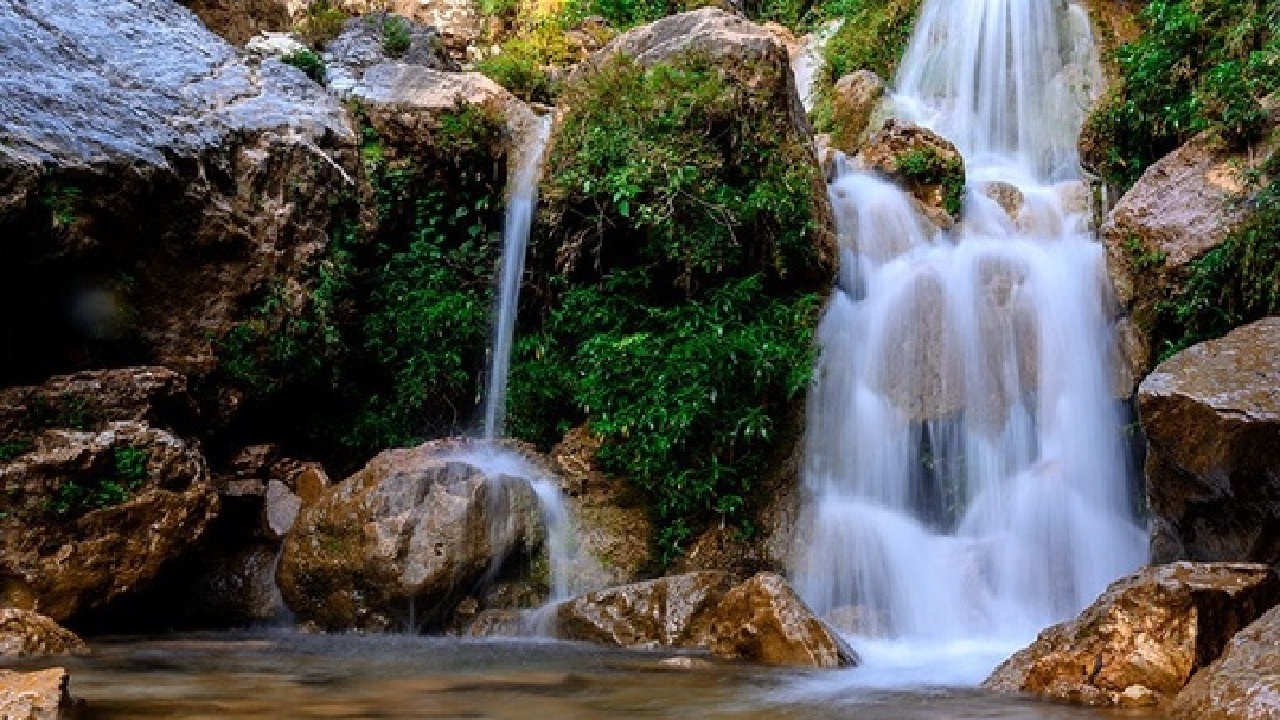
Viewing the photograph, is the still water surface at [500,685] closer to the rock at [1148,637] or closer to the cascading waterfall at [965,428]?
the rock at [1148,637]

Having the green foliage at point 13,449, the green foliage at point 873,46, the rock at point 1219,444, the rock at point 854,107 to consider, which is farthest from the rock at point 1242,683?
the green foliage at point 873,46

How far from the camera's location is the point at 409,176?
32.1 feet

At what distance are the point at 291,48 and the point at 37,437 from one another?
5.43 metres

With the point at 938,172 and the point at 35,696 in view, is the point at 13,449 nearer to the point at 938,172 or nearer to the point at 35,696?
the point at 35,696

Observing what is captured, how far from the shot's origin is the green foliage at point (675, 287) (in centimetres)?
788

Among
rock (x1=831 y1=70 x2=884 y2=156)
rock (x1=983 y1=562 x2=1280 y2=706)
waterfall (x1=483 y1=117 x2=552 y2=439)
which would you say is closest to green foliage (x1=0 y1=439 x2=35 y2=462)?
waterfall (x1=483 y1=117 x2=552 y2=439)

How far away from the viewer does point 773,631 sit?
559 cm

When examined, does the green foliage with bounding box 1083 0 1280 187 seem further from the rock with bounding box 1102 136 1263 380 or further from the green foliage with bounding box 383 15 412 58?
the green foliage with bounding box 383 15 412 58

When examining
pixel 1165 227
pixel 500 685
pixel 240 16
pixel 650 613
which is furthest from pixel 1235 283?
pixel 240 16

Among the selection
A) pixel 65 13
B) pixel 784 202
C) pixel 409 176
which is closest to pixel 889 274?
pixel 784 202

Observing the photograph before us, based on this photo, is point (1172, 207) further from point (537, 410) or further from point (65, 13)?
point (65, 13)

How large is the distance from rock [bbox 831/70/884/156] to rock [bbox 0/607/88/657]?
32.1ft

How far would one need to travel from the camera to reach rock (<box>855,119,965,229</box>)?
10344 millimetres

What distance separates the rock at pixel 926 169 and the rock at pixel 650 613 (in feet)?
17.1
